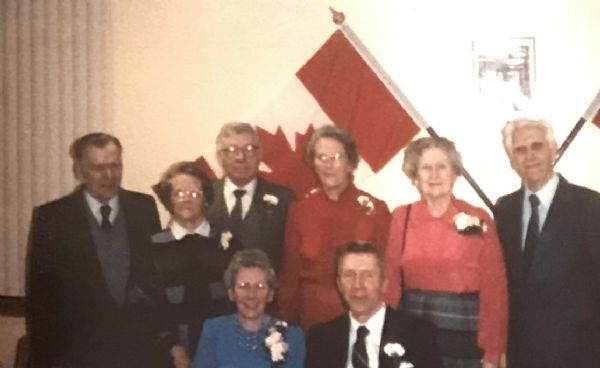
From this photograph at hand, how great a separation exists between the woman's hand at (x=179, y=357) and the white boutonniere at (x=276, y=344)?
0.32 metres

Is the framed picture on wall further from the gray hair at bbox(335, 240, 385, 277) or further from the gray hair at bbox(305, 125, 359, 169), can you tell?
the gray hair at bbox(335, 240, 385, 277)

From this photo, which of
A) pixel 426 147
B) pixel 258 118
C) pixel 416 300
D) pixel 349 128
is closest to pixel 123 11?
pixel 258 118

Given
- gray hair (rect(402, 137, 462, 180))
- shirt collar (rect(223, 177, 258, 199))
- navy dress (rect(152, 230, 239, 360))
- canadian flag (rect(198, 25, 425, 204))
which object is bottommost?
navy dress (rect(152, 230, 239, 360))

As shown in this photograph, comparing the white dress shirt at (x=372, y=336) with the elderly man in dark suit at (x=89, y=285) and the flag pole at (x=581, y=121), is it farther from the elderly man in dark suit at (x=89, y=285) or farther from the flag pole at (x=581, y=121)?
the flag pole at (x=581, y=121)

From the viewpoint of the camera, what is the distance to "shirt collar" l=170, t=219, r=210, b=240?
2.59m

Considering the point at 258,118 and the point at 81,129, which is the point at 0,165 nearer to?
the point at 81,129

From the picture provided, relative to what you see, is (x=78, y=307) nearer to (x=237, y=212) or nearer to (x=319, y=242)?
(x=237, y=212)

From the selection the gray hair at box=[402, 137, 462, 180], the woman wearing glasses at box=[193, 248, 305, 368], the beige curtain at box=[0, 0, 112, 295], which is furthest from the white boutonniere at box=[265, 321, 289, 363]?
the beige curtain at box=[0, 0, 112, 295]

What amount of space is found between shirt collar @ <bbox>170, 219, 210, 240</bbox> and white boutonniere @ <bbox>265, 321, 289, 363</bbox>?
44cm

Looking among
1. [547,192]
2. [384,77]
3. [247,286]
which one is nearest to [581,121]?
[547,192]

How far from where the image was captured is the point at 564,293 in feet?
8.39

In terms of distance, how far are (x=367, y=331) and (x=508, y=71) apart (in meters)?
1.40

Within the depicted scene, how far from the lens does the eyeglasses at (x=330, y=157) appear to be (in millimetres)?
2705

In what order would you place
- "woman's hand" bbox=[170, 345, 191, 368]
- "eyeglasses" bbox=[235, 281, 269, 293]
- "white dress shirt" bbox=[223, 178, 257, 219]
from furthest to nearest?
"white dress shirt" bbox=[223, 178, 257, 219] < "woman's hand" bbox=[170, 345, 191, 368] < "eyeglasses" bbox=[235, 281, 269, 293]
